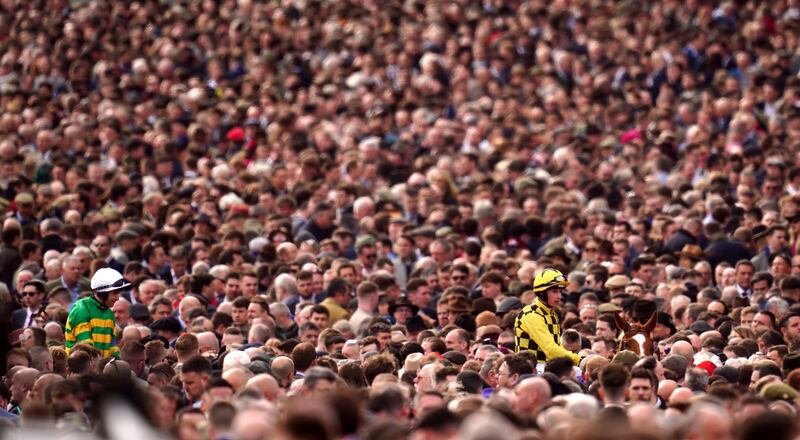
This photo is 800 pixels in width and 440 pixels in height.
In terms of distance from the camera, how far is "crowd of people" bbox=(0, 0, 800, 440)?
34.4 feet

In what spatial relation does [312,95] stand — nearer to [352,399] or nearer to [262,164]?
[262,164]

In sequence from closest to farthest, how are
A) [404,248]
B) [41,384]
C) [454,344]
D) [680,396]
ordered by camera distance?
[680,396]
[41,384]
[454,344]
[404,248]

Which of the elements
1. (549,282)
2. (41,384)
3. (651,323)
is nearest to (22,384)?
(41,384)

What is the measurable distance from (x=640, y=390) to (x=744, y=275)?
631 cm

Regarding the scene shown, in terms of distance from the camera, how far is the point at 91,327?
13.8m

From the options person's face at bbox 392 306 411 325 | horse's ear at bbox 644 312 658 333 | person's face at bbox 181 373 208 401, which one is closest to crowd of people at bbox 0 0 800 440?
person's face at bbox 181 373 208 401

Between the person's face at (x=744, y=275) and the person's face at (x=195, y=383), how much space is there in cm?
753

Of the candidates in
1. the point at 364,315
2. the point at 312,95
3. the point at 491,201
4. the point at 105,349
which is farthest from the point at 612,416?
the point at 312,95

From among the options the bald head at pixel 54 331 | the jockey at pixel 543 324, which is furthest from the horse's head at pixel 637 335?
the bald head at pixel 54 331

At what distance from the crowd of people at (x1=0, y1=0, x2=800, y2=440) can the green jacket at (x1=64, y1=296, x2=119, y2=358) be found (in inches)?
1.1

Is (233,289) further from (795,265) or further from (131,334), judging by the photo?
(795,265)

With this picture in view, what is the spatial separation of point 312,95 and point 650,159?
6.20 m

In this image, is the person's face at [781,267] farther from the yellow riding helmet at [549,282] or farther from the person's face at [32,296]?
the person's face at [32,296]

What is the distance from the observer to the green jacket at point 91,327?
1375 cm
